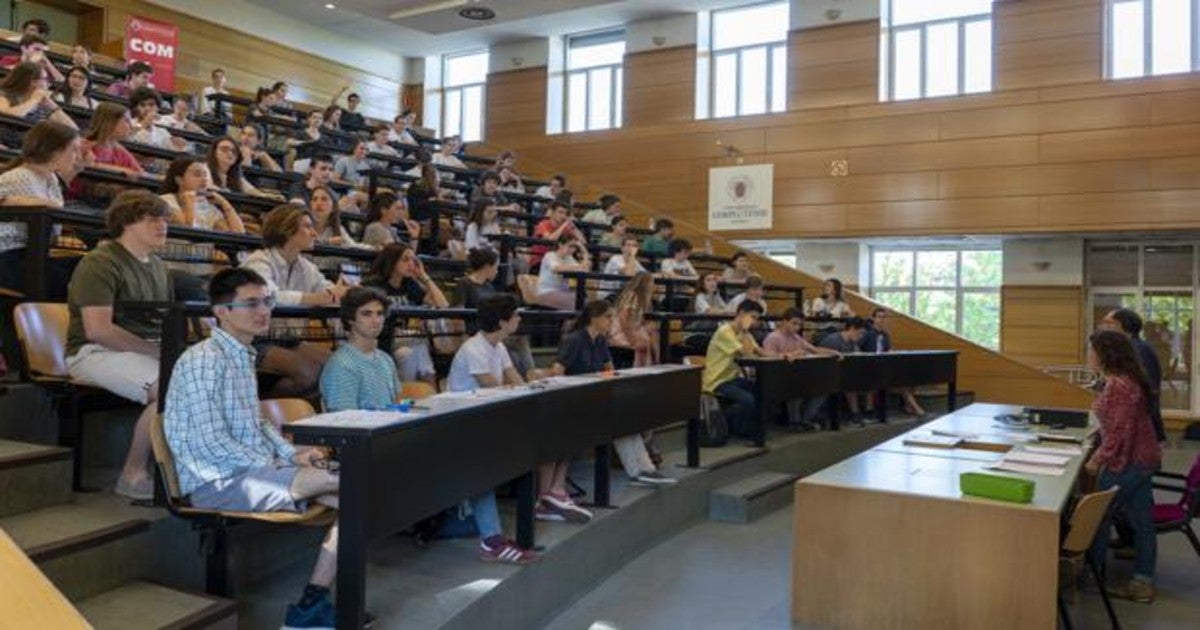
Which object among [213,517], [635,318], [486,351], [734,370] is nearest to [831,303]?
[734,370]

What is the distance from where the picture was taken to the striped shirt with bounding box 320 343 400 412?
3182 millimetres

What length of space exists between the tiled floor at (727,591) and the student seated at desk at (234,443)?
1.34m

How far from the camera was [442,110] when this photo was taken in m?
15.4

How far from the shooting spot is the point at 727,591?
4051mm

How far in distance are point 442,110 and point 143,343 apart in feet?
42.7

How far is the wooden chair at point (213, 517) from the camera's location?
95.8 inches

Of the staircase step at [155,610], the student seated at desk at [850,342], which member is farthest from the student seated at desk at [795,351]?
the staircase step at [155,610]

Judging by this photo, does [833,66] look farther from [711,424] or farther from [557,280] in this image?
[711,424]

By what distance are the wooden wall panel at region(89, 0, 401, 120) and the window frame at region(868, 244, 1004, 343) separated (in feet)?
29.0

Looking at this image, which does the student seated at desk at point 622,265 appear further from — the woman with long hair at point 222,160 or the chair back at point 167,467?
the chair back at point 167,467

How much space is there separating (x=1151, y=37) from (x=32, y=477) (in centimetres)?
1139

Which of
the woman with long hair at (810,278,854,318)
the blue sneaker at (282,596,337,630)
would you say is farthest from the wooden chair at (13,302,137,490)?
the woman with long hair at (810,278,854,318)

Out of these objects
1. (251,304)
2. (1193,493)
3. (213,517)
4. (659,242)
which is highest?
(659,242)

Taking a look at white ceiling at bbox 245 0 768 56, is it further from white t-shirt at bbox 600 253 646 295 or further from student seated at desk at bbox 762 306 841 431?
student seated at desk at bbox 762 306 841 431
